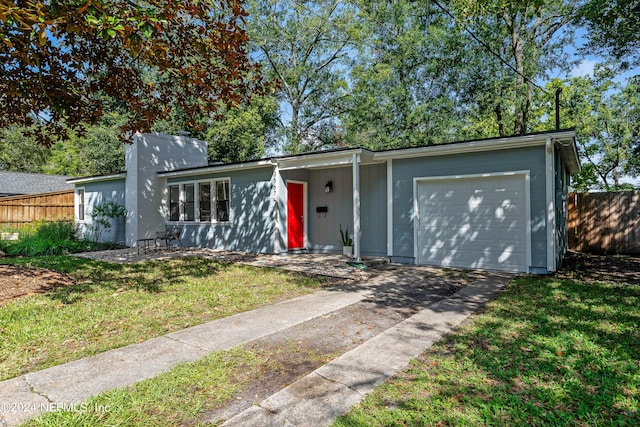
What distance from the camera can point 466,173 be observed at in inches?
320

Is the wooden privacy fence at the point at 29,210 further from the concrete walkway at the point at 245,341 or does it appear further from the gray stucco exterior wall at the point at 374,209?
the concrete walkway at the point at 245,341

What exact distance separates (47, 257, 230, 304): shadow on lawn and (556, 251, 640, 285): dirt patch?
308 inches

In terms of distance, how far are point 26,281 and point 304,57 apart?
20.6 m

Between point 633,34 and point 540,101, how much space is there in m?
5.88

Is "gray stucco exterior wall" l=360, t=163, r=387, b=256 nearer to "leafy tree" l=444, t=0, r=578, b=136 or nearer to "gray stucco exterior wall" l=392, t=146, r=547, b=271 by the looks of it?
"gray stucco exterior wall" l=392, t=146, r=547, b=271

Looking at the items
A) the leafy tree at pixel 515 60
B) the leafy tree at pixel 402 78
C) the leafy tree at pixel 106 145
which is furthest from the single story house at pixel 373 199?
the leafy tree at pixel 402 78

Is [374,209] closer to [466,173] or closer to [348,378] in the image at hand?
[466,173]

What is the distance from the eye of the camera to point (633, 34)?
35.5 ft

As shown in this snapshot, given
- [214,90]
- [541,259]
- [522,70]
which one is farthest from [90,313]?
[522,70]

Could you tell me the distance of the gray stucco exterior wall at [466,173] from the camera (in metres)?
7.26

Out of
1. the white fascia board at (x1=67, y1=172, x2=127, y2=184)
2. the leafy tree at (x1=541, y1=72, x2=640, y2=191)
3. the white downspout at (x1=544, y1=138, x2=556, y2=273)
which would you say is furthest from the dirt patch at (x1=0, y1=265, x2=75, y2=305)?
the leafy tree at (x1=541, y1=72, x2=640, y2=191)

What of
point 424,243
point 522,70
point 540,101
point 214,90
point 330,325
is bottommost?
point 330,325

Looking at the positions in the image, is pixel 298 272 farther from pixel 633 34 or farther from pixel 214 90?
pixel 633 34

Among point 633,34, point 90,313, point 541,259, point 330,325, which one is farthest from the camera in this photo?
point 633,34
